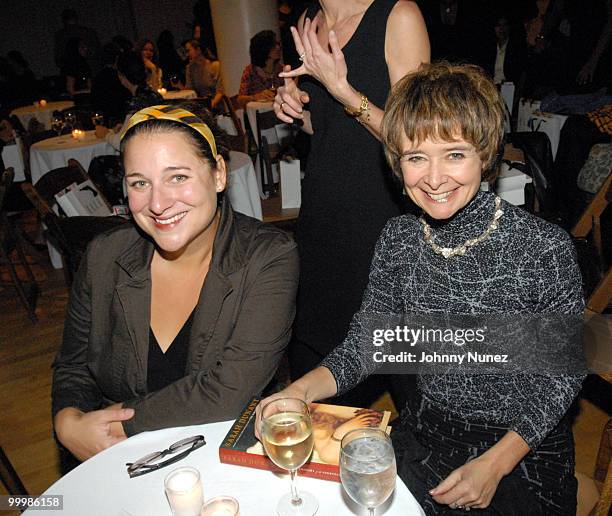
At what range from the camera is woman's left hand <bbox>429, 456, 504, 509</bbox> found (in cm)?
129

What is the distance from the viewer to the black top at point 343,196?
5.92ft

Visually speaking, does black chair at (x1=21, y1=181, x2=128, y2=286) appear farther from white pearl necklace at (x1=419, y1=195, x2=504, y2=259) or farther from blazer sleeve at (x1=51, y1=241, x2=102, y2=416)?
white pearl necklace at (x1=419, y1=195, x2=504, y2=259)

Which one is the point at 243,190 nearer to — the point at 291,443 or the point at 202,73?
the point at 291,443

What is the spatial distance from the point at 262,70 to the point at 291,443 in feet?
20.3

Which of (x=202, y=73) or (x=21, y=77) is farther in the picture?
(x=21, y=77)

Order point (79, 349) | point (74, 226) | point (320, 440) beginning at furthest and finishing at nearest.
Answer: point (74, 226) → point (79, 349) → point (320, 440)

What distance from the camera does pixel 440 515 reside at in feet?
4.43

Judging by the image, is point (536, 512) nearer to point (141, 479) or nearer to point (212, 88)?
point (141, 479)

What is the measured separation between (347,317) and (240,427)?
2.68 feet

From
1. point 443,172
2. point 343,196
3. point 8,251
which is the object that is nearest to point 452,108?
point 443,172

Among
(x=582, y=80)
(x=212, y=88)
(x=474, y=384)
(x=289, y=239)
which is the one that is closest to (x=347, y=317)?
(x=289, y=239)

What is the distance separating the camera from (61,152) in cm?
496

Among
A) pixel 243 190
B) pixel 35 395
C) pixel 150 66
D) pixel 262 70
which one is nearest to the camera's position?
pixel 35 395

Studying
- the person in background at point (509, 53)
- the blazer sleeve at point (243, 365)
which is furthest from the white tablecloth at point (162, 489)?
the person in background at point (509, 53)
